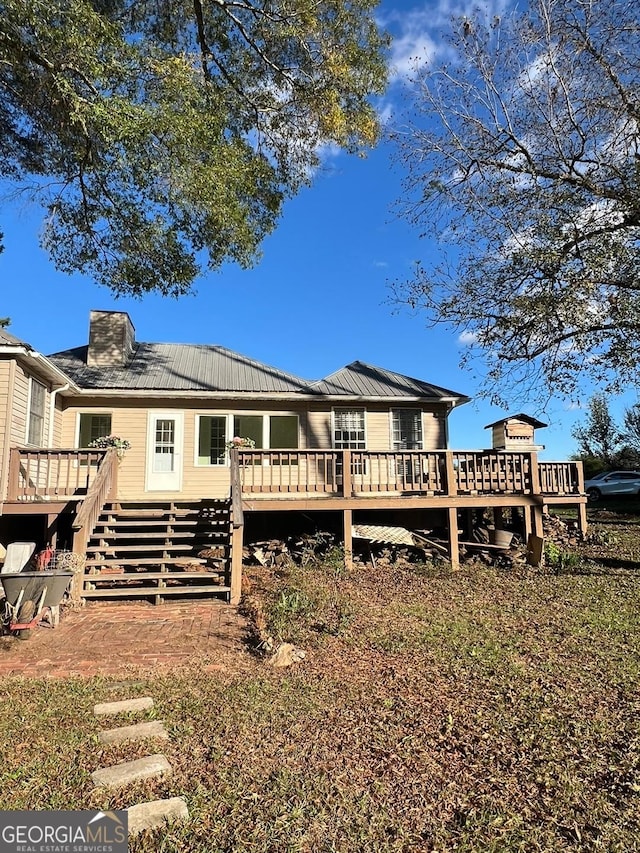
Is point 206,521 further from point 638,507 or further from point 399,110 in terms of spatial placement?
point 638,507

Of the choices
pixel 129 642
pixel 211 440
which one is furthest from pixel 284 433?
pixel 129 642

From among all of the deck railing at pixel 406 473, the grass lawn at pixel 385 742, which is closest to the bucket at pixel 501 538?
the deck railing at pixel 406 473

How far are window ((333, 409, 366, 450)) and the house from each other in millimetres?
28

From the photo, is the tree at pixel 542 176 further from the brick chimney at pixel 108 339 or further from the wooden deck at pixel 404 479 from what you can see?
the brick chimney at pixel 108 339

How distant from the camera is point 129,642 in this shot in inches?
224

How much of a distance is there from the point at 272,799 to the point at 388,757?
0.89 m

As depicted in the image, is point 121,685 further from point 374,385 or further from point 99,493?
point 374,385

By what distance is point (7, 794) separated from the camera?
2.88m

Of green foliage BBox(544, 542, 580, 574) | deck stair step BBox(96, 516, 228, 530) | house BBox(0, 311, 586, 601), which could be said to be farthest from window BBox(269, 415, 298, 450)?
green foliage BBox(544, 542, 580, 574)

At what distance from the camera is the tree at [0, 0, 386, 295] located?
791cm

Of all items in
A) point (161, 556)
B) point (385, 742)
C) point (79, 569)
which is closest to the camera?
point (385, 742)

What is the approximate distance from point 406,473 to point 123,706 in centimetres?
759

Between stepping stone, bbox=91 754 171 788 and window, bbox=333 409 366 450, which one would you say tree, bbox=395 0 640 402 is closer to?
window, bbox=333 409 366 450

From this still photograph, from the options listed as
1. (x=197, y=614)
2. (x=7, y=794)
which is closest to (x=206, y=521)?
(x=197, y=614)
